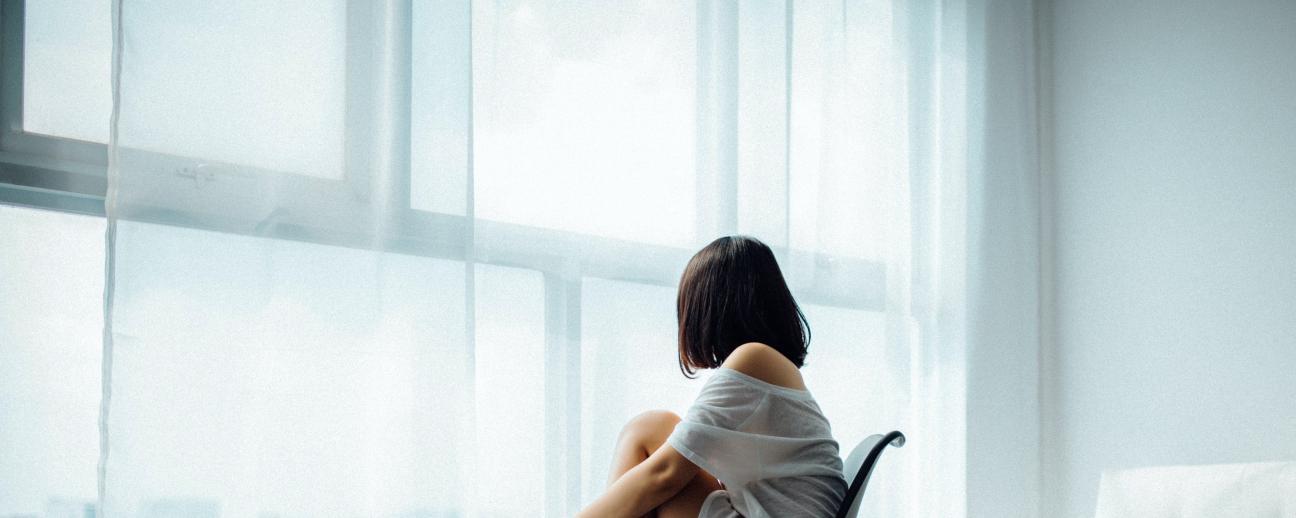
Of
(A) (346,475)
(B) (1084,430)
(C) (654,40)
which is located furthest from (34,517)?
(B) (1084,430)

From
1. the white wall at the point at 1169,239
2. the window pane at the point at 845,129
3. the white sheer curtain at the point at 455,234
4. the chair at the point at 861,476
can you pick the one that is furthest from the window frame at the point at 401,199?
the white wall at the point at 1169,239

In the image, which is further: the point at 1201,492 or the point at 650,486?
the point at 1201,492

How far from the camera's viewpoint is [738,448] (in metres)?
1.67

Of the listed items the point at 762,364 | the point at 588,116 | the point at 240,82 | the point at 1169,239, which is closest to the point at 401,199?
the point at 240,82

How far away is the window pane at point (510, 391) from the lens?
2047 millimetres

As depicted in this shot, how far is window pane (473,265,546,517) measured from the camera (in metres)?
2.05

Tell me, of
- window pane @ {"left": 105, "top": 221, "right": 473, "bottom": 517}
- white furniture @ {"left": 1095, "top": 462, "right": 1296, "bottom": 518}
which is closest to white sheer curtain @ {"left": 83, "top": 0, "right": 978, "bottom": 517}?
window pane @ {"left": 105, "top": 221, "right": 473, "bottom": 517}

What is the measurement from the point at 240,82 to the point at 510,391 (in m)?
0.71

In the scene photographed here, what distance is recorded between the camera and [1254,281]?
2980mm

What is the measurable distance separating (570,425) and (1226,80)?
210 centimetres

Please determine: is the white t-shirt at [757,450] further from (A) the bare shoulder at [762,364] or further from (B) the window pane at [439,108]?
(B) the window pane at [439,108]

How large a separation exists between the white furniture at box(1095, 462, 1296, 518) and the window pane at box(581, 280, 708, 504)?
1.47 meters

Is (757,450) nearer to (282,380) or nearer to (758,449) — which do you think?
(758,449)

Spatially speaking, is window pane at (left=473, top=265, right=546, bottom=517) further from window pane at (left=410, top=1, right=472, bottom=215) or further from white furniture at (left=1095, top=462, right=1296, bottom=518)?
white furniture at (left=1095, top=462, right=1296, bottom=518)
